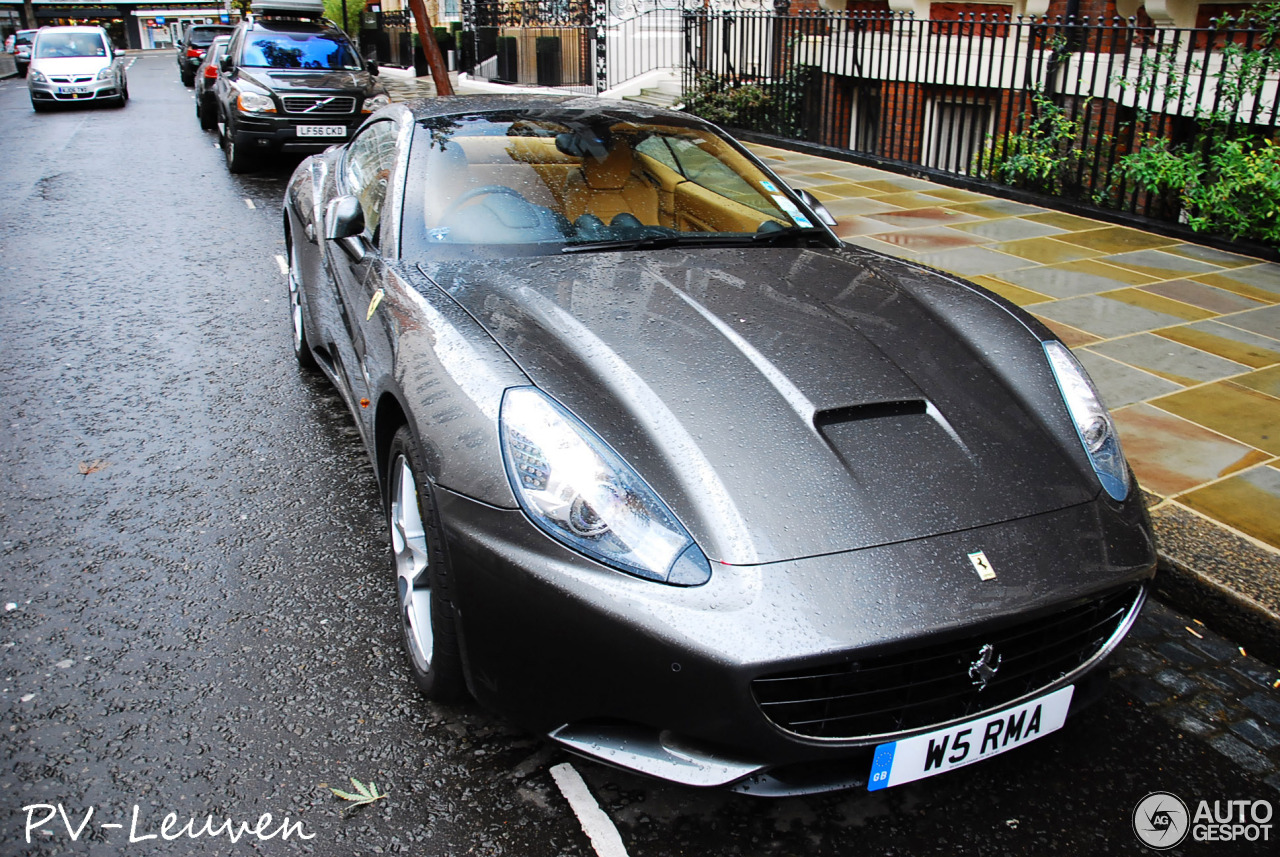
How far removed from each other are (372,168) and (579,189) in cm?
95

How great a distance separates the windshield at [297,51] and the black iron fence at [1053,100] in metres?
4.97

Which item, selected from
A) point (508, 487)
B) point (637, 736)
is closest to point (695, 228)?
point (508, 487)

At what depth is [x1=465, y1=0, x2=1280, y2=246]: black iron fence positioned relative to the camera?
7.69 meters

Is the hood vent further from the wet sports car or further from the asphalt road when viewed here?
the asphalt road

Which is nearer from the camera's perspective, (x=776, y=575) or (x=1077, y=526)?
(x=776, y=575)

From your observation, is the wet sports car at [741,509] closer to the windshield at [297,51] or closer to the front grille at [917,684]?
the front grille at [917,684]

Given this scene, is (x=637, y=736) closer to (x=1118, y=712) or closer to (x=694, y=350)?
(x=694, y=350)

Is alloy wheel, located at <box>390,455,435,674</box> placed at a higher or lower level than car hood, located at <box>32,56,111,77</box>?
lower

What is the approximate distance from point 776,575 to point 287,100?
37.1ft

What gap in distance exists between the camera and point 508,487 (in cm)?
216

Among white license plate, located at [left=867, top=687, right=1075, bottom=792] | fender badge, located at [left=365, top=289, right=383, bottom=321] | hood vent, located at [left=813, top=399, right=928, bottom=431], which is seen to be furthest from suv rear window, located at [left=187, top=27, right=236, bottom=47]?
white license plate, located at [left=867, top=687, right=1075, bottom=792]

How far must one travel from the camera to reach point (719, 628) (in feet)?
6.28

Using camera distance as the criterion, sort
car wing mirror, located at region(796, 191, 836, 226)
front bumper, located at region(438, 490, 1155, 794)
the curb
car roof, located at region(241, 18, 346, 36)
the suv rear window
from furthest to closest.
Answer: the suv rear window < car roof, located at region(241, 18, 346, 36) < car wing mirror, located at region(796, 191, 836, 226) < the curb < front bumper, located at region(438, 490, 1155, 794)

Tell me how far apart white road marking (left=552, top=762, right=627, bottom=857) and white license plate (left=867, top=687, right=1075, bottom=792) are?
0.58m
